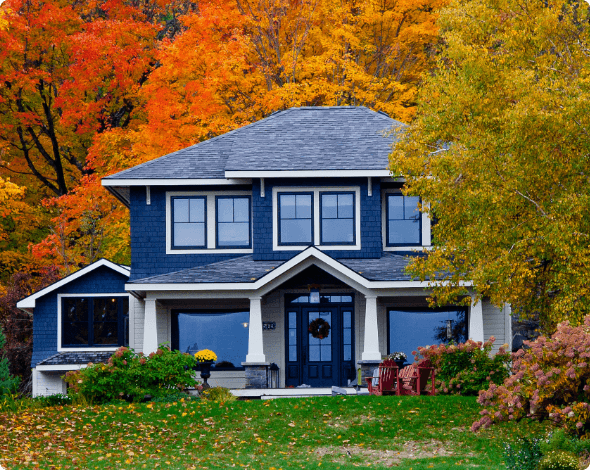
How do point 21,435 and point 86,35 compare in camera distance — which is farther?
point 86,35

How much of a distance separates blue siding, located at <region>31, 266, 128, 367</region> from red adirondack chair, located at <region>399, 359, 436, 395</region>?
9.45 metres

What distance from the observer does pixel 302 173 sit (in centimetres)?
2441

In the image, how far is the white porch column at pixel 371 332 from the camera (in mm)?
22953

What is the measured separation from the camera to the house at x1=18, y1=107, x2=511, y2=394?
24.8 m

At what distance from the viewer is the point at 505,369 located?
1983 cm

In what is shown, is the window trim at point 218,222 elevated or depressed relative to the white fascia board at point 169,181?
depressed

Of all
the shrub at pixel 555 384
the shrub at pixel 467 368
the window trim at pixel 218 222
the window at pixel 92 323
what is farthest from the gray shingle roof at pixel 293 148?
the shrub at pixel 555 384

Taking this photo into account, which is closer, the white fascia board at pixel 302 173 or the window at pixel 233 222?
the white fascia board at pixel 302 173

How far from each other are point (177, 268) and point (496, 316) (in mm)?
8839

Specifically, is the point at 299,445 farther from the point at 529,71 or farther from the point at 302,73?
the point at 302,73

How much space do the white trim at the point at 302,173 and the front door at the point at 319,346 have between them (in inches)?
144

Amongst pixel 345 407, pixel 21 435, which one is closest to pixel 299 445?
pixel 345 407

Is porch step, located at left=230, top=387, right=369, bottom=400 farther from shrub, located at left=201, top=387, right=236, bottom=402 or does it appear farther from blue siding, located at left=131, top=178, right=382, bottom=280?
blue siding, located at left=131, top=178, right=382, bottom=280

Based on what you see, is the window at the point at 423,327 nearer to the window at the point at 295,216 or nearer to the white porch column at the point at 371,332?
the white porch column at the point at 371,332
